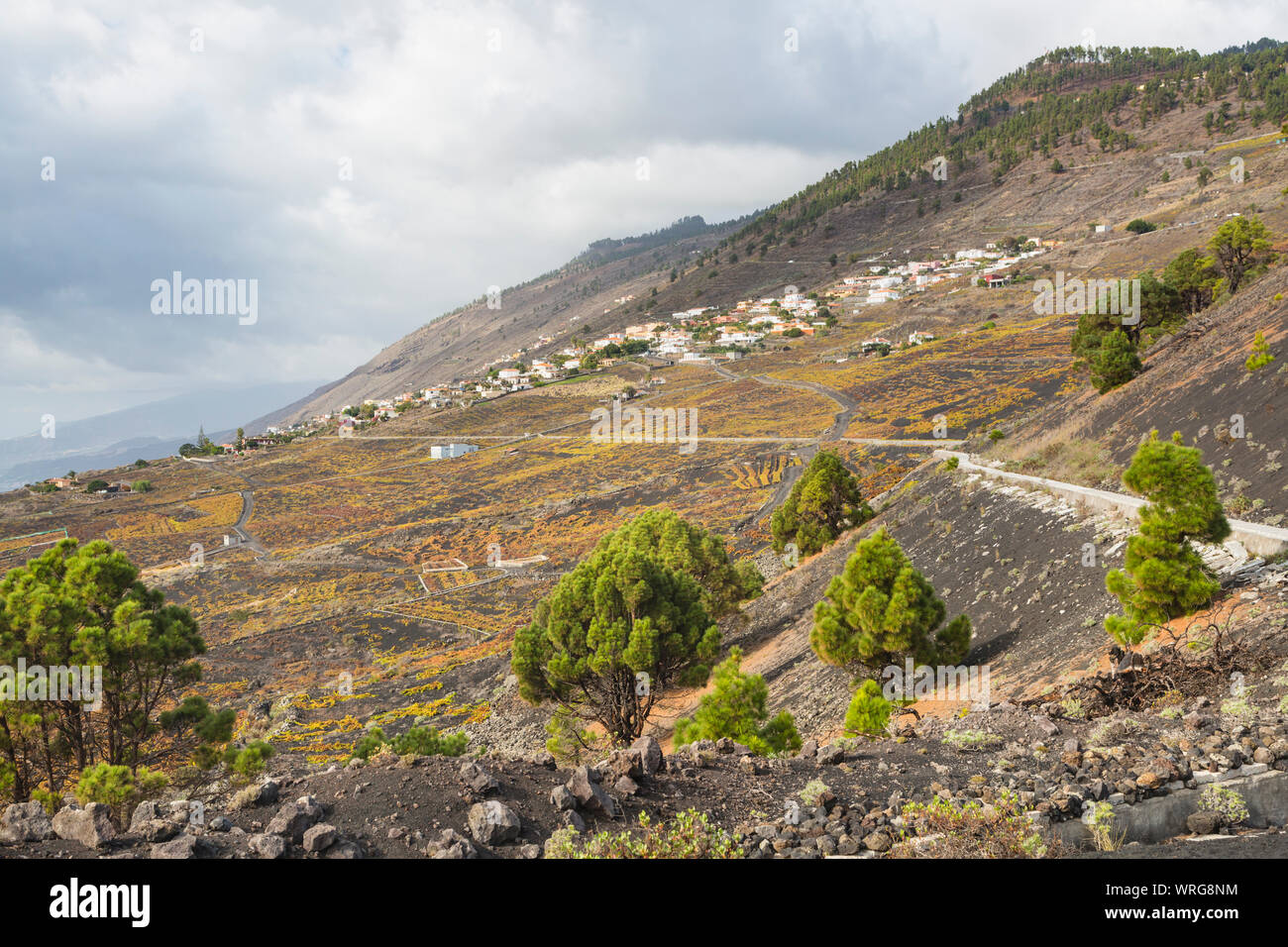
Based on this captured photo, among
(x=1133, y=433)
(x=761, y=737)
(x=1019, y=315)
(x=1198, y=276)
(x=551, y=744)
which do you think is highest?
(x=1019, y=315)

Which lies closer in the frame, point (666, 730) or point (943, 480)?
point (666, 730)

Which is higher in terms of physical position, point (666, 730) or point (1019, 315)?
point (1019, 315)

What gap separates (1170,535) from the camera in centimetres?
950

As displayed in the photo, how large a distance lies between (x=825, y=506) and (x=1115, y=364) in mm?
12818

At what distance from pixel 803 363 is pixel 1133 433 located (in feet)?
272

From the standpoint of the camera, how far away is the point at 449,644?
35.0 meters

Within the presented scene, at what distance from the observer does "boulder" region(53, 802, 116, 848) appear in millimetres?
4738

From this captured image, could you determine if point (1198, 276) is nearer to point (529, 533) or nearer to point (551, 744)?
point (551, 744)

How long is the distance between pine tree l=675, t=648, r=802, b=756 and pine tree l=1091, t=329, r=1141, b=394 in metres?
25.4

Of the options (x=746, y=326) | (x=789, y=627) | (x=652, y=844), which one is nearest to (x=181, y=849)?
(x=652, y=844)

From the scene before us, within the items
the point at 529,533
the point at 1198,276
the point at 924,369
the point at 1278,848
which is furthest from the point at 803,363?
the point at 1278,848

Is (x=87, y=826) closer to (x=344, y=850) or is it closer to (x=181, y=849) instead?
(x=181, y=849)

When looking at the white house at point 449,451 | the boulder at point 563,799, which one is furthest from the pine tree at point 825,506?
the white house at point 449,451

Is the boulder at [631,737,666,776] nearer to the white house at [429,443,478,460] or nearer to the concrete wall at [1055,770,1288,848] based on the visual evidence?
the concrete wall at [1055,770,1288,848]
